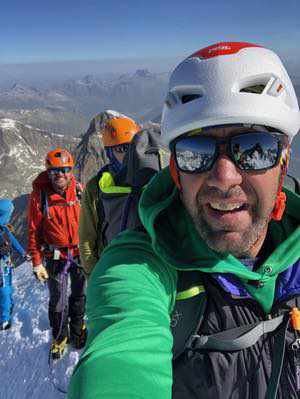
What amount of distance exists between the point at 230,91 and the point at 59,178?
5132 mm

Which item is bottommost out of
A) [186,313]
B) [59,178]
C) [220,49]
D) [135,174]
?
[59,178]

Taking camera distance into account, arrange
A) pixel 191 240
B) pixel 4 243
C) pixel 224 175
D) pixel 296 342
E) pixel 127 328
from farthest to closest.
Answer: pixel 4 243, pixel 191 240, pixel 224 175, pixel 296 342, pixel 127 328

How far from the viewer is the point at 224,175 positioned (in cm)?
209

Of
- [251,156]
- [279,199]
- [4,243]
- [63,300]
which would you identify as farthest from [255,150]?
[4,243]

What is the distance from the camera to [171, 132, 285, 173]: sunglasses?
6.93 ft

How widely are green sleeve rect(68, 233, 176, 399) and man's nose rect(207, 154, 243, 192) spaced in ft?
2.05

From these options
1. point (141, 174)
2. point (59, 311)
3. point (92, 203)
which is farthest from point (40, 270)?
point (141, 174)

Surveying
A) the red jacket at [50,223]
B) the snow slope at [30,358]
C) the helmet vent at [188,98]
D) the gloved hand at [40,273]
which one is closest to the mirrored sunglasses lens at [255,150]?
the helmet vent at [188,98]

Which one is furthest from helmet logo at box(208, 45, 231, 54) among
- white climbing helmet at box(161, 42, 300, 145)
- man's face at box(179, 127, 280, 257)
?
man's face at box(179, 127, 280, 257)

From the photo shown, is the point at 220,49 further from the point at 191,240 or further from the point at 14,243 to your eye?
the point at 14,243

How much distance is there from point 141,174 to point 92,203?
5.68ft

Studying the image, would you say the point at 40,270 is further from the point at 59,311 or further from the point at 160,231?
the point at 160,231

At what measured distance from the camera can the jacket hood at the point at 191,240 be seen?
2.09 meters

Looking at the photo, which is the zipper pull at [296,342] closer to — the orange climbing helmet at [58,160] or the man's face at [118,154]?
the man's face at [118,154]
